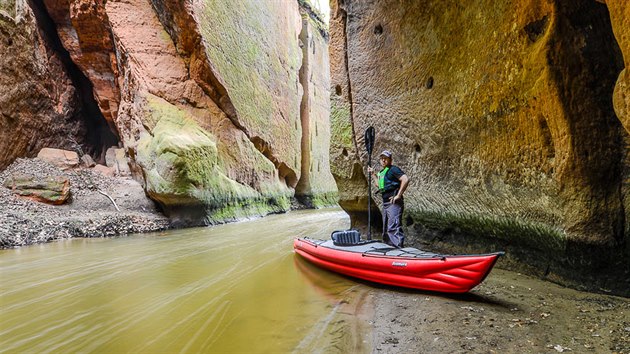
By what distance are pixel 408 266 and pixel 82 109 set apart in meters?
18.3

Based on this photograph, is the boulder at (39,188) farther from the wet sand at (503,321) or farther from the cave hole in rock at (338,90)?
the wet sand at (503,321)

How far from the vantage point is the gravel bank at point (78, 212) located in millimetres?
7664

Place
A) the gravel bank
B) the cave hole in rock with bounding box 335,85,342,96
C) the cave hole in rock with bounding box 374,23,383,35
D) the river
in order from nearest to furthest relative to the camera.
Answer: the river < the cave hole in rock with bounding box 374,23,383,35 < the gravel bank < the cave hole in rock with bounding box 335,85,342,96

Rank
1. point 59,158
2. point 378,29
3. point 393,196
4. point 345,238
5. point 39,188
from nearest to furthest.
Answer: point 345,238 < point 393,196 < point 378,29 < point 39,188 < point 59,158

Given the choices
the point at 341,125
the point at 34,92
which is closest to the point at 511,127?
the point at 341,125

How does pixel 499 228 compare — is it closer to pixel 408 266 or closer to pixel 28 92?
pixel 408 266

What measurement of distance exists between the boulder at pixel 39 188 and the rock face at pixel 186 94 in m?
2.29

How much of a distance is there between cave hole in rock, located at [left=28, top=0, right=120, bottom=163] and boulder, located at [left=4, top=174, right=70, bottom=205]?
174 inches

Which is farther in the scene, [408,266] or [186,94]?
[186,94]

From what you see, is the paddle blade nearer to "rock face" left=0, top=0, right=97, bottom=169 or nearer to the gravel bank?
the gravel bank

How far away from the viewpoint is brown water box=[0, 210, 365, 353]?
2600 millimetres

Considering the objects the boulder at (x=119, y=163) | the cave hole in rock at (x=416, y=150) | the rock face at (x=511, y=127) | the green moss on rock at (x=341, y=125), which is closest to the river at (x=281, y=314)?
the rock face at (x=511, y=127)

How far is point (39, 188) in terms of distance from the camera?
998 cm

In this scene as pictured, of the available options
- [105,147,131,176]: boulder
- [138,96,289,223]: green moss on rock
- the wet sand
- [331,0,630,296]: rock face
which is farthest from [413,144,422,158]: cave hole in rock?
[105,147,131,176]: boulder
